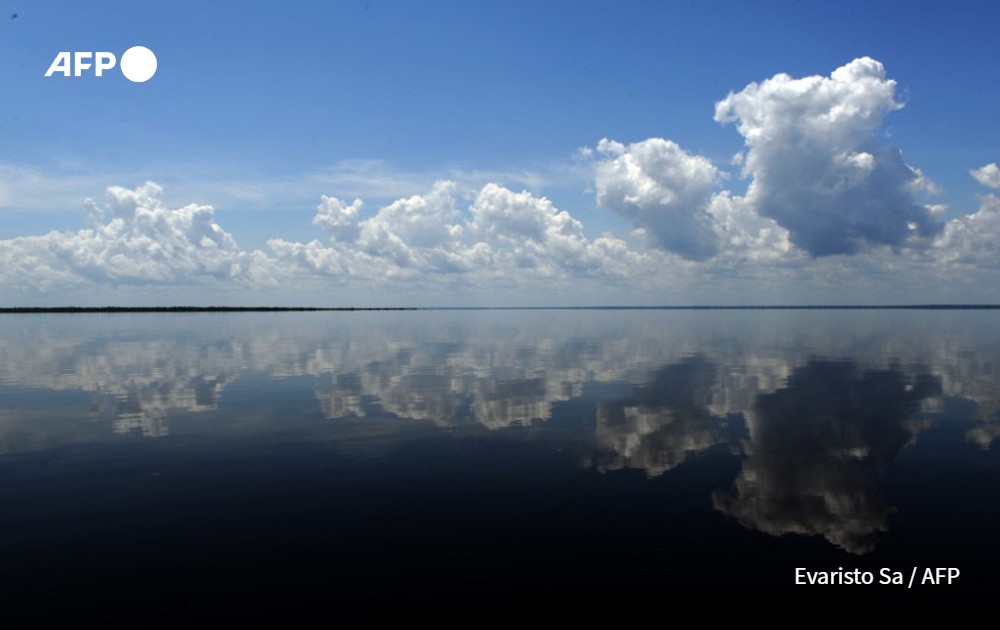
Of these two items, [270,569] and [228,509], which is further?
[228,509]

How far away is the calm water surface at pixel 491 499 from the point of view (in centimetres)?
1252

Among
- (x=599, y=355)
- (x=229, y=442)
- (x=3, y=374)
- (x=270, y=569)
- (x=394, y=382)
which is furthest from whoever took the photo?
(x=599, y=355)

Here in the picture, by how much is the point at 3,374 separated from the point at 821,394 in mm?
60946

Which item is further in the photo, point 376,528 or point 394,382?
point 394,382

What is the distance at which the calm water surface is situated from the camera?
12516mm

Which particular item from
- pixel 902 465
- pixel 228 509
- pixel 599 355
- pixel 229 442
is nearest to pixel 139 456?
pixel 229 442

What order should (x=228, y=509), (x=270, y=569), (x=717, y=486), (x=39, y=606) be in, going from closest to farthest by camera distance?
(x=39, y=606)
(x=270, y=569)
(x=228, y=509)
(x=717, y=486)

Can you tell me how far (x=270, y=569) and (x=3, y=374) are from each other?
5183cm

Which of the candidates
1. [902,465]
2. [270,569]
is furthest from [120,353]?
[902,465]

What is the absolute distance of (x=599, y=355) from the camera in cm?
6944

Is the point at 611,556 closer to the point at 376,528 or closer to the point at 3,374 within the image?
the point at 376,528

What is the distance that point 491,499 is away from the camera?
18.0 meters

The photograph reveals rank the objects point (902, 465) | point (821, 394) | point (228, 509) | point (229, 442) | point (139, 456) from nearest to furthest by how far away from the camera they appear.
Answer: point (228, 509), point (902, 465), point (139, 456), point (229, 442), point (821, 394)

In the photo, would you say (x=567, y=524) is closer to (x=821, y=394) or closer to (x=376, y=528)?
(x=376, y=528)
